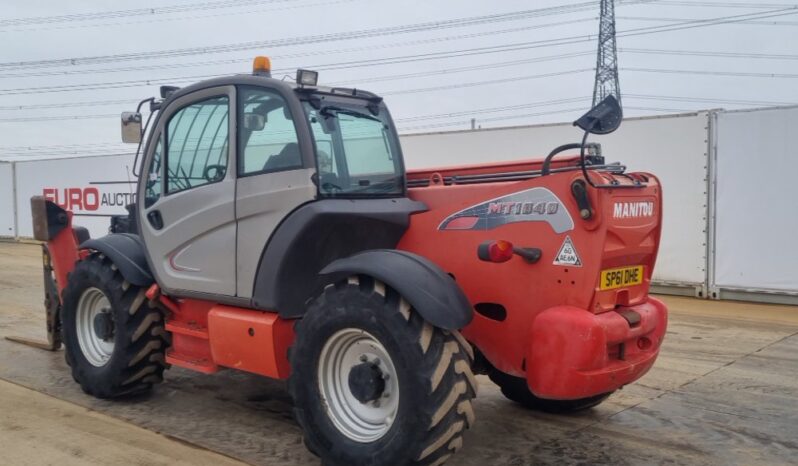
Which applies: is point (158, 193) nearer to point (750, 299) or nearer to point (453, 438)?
point (453, 438)

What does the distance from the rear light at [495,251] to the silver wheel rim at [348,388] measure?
0.73 meters

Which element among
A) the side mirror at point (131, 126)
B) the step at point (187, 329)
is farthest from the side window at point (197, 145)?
the step at point (187, 329)

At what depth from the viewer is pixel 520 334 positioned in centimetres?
396

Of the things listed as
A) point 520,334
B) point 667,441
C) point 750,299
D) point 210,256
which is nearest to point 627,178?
point 520,334

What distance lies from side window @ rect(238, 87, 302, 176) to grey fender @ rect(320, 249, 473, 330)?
879mm

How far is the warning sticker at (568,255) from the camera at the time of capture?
146 inches

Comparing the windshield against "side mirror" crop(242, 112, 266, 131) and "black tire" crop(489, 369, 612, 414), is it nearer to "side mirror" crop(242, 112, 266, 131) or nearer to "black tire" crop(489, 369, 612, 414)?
"side mirror" crop(242, 112, 266, 131)

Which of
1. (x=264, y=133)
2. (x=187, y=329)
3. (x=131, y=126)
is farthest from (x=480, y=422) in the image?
(x=131, y=126)

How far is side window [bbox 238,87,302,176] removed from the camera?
434 centimetres

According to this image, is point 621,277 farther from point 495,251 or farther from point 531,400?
point 531,400

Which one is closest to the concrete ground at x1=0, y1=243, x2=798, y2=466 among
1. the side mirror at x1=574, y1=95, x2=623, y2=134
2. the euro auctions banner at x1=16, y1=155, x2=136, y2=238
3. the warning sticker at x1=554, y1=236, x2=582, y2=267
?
the warning sticker at x1=554, y1=236, x2=582, y2=267

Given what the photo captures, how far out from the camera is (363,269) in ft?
12.2

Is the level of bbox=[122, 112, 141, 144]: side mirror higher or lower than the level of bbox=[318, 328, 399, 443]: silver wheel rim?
higher

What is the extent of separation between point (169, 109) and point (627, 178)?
3.24m
